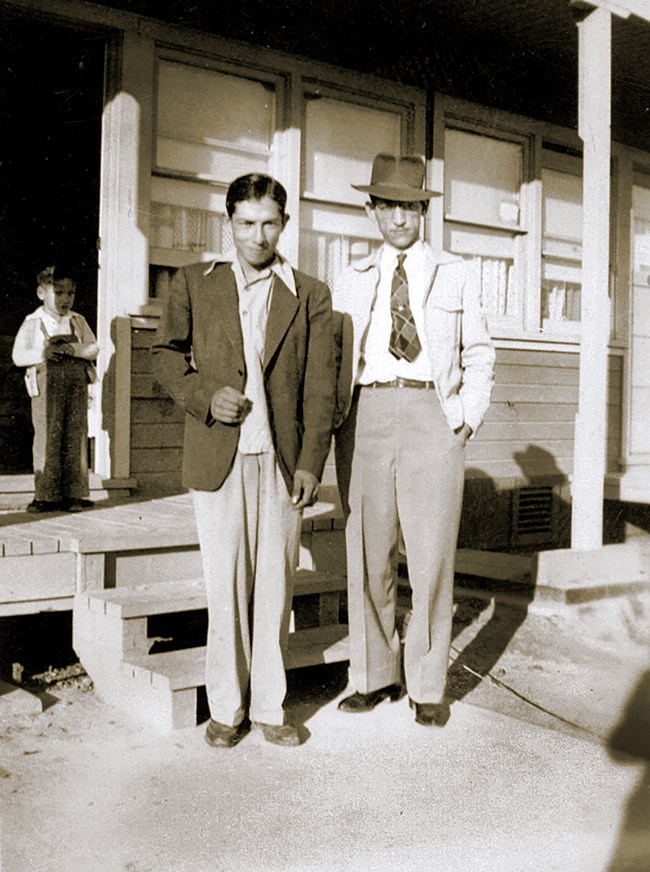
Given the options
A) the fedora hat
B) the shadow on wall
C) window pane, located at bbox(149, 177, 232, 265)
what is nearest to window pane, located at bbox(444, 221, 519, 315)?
the shadow on wall

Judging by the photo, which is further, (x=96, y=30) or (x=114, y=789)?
(x=96, y=30)

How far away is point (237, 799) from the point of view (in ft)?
10.2

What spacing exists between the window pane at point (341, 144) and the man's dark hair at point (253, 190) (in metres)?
3.73

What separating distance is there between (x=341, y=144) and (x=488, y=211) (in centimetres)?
155

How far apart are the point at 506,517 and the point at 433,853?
17.9 ft

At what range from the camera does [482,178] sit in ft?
26.6

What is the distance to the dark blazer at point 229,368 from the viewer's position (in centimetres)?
343

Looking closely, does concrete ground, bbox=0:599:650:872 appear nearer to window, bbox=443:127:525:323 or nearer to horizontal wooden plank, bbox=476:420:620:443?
horizontal wooden plank, bbox=476:420:620:443

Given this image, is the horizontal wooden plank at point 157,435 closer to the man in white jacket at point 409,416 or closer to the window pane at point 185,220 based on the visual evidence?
the window pane at point 185,220

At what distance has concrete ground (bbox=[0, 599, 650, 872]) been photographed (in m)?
2.77

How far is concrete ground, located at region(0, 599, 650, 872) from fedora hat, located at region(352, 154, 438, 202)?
2002 mm

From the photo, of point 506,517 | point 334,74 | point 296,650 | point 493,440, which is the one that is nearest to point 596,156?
point 334,74

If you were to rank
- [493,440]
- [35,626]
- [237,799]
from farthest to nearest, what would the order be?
[493,440], [35,626], [237,799]

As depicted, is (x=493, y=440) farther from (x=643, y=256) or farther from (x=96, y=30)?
(x=96, y=30)
